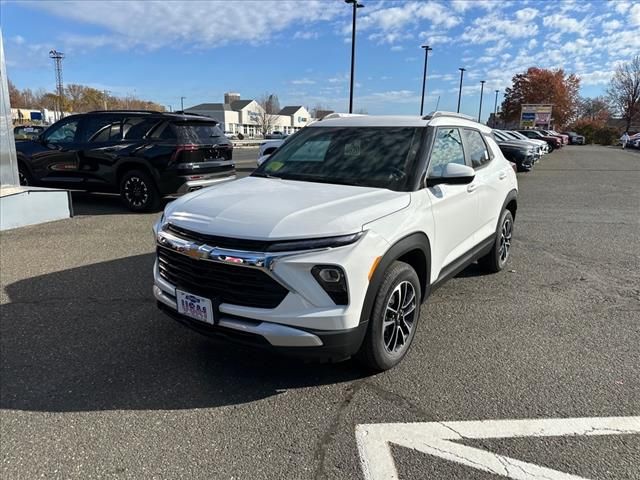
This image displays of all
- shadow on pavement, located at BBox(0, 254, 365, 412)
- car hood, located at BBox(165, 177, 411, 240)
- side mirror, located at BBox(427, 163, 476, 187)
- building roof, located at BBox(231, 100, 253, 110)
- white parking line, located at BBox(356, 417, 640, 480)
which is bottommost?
shadow on pavement, located at BBox(0, 254, 365, 412)

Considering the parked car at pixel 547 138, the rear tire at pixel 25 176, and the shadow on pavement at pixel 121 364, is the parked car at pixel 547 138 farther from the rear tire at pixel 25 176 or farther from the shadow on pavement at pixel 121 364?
the shadow on pavement at pixel 121 364

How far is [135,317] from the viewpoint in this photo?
4.11m

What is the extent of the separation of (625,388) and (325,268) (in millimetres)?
2205

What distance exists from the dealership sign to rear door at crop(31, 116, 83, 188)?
5000 centimetres

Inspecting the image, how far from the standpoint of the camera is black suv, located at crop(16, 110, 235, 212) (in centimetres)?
845

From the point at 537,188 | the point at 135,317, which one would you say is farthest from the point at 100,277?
the point at 537,188

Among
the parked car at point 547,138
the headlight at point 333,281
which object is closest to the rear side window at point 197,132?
the headlight at point 333,281

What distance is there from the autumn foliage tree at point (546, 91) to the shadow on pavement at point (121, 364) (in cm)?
6999

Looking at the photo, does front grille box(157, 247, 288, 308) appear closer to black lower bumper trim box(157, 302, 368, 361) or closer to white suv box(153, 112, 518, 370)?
white suv box(153, 112, 518, 370)

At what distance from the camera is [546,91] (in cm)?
6347

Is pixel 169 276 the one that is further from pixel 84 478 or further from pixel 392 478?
pixel 392 478

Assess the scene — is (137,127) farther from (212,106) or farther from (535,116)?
(212,106)

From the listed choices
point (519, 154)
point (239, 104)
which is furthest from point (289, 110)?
point (519, 154)

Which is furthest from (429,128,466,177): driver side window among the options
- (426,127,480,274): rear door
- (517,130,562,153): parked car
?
(517,130,562,153): parked car
